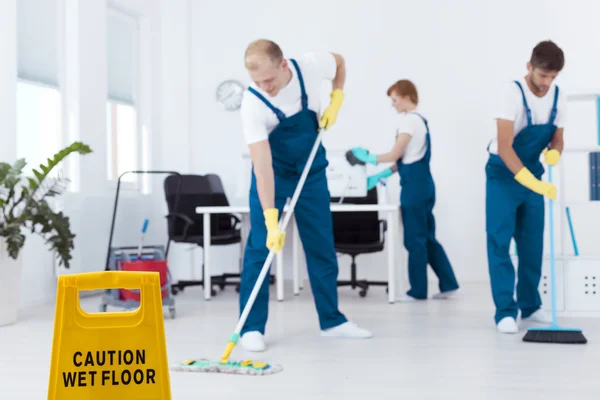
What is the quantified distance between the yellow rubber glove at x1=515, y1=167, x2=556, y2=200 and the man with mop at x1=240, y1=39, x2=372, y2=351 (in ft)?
2.53

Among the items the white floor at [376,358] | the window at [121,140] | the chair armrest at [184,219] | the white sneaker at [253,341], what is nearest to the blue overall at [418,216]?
the white floor at [376,358]

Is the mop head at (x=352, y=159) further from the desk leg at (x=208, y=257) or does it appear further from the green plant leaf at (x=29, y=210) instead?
the green plant leaf at (x=29, y=210)

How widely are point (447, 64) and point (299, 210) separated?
3043 millimetres

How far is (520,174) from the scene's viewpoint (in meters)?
3.04

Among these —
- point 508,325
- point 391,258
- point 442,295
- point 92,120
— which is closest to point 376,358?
point 508,325

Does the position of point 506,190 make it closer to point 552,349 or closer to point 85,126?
point 552,349

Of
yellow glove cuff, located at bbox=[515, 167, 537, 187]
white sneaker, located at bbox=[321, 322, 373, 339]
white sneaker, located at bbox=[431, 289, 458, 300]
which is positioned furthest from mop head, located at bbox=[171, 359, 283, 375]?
white sneaker, located at bbox=[431, 289, 458, 300]

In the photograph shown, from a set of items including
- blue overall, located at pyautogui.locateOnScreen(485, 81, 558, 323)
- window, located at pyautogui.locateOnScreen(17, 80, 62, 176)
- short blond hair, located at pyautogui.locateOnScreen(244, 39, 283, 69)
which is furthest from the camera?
window, located at pyautogui.locateOnScreen(17, 80, 62, 176)

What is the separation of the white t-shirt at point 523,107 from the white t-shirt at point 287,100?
70 cm

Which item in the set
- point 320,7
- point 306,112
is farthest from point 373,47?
point 306,112

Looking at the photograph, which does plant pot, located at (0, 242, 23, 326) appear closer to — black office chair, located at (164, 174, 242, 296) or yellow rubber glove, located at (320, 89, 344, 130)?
black office chair, located at (164, 174, 242, 296)

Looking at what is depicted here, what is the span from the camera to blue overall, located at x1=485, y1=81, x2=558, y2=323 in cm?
316

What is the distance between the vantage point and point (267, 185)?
279cm

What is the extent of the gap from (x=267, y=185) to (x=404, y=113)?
75.4 inches
